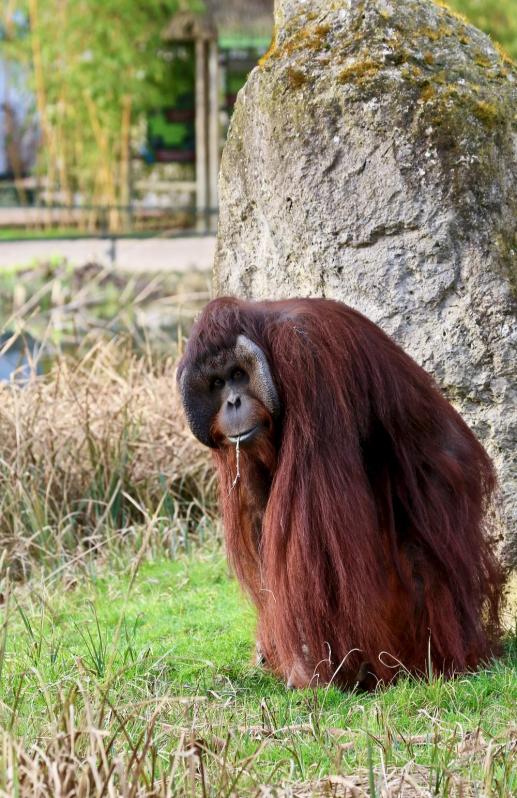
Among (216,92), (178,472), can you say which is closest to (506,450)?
→ (178,472)

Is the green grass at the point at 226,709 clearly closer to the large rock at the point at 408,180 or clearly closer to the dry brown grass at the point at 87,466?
the dry brown grass at the point at 87,466

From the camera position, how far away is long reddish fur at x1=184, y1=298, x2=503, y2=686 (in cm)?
297

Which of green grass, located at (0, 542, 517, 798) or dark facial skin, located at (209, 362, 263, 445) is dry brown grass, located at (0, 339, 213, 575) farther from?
dark facial skin, located at (209, 362, 263, 445)

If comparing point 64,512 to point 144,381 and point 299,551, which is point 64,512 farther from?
point 299,551

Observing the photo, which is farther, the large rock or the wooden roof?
the wooden roof

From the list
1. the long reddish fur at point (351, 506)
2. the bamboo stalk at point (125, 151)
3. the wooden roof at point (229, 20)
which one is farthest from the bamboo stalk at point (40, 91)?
the long reddish fur at point (351, 506)

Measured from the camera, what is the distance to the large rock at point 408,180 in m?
3.63

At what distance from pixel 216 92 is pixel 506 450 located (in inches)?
629

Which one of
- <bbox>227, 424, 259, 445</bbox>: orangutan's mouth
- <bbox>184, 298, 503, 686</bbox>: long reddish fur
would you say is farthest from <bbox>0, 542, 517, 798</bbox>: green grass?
<bbox>227, 424, 259, 445</bbox>: orangutan's mouth

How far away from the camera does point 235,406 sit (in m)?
3.02

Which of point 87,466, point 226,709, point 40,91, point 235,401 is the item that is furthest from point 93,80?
point 226,709

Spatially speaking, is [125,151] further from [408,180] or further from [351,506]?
[351,506]

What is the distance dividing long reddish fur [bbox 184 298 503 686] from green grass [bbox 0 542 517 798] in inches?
5.2

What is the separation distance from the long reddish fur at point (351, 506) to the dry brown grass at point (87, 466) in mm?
1763
